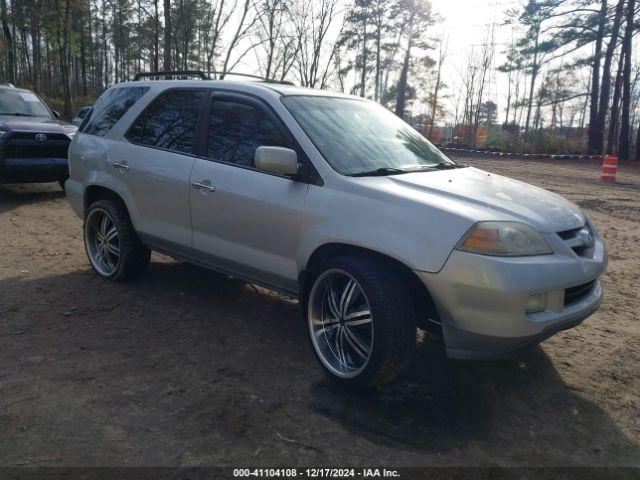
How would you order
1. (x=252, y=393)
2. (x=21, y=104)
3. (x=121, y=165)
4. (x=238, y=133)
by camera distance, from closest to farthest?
(x=252, y=393) → (x=238, y=133) → (x=121, y=165) → (x=21, y=104)

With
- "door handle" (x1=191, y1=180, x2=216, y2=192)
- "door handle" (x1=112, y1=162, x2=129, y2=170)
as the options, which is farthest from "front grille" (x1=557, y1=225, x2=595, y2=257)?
"door handle" (x1=112, y1=162, x2=129, y2=170)

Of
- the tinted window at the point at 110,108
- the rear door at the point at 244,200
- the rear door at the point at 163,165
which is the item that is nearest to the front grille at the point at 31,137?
the tinted window at the point at 110,108

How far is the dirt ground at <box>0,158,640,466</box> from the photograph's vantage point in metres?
2.68

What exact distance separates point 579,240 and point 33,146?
28.5 ft

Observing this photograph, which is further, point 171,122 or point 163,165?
point 171,122

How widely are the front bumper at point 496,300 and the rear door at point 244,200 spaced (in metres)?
1.07

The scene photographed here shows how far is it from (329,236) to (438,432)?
1256 mm

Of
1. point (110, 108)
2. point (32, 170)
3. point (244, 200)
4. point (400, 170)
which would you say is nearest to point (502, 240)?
point (400, 170)

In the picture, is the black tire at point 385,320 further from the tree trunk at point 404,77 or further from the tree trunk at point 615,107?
the tree trunk at point 404,77

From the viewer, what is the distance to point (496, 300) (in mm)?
2775

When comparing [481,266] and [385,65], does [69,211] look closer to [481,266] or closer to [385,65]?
[481,266]

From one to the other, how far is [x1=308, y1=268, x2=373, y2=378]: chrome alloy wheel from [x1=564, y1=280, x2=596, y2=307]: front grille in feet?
3.68

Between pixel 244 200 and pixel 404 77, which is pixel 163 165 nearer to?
pixel 244 200

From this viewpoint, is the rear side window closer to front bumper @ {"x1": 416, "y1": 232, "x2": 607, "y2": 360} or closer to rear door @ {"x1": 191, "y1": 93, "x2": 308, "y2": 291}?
rear door @ {"x1": 191, "y1": 93, "x2": 308, "y2": 291}
